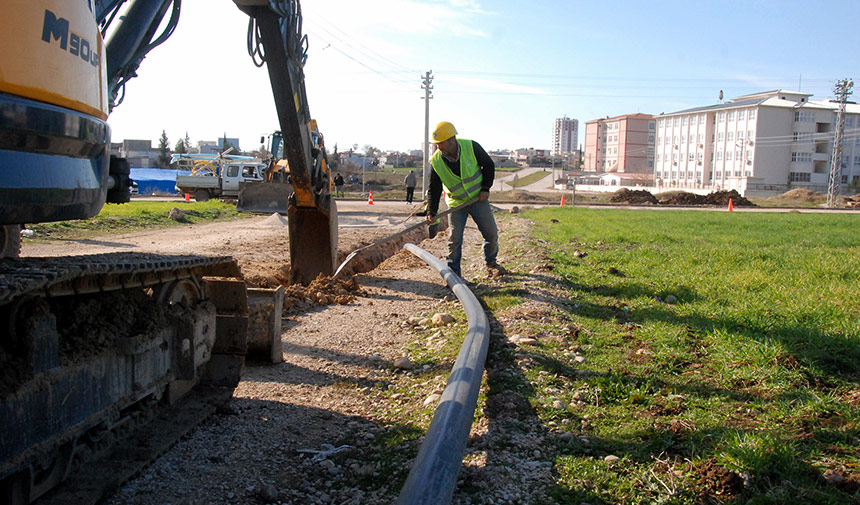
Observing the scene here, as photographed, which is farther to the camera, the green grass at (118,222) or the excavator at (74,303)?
the green grass at (118,222)

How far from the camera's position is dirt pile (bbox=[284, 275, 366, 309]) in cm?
754

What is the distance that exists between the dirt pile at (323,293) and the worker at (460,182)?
1.33m

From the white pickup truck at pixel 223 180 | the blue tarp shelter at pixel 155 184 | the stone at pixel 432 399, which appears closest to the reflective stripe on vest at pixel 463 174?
the stone at pixel 432 399

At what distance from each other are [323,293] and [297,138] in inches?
73.5

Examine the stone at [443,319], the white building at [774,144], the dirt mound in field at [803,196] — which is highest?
the white building at [774,144]

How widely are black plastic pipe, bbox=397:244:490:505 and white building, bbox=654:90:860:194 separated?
69776mm

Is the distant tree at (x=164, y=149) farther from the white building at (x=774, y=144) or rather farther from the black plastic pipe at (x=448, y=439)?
the black plastic pipe at (x=448, y=439)

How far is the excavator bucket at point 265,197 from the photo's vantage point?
72.1ft

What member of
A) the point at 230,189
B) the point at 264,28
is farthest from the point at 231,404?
the point at 230,189

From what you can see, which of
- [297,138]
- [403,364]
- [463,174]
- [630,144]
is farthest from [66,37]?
[630,144]

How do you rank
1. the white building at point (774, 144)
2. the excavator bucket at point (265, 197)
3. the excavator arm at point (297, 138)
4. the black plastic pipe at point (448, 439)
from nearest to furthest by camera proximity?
the black plastic pipe at point (448, 439)
the excavator arm at point (297, 138)
the excavator bucket at point (265, 197)
the white building at point (774, 144)

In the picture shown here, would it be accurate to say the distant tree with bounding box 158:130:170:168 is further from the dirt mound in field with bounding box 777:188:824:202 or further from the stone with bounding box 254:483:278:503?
the stone with bounding box 254:483:278:503

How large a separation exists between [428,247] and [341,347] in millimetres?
8151

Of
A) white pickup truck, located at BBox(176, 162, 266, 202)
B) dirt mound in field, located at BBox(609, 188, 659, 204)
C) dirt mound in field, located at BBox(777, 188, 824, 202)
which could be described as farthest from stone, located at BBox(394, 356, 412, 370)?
dirt mound in field, located at BBox(777, 188, 824, 202)
